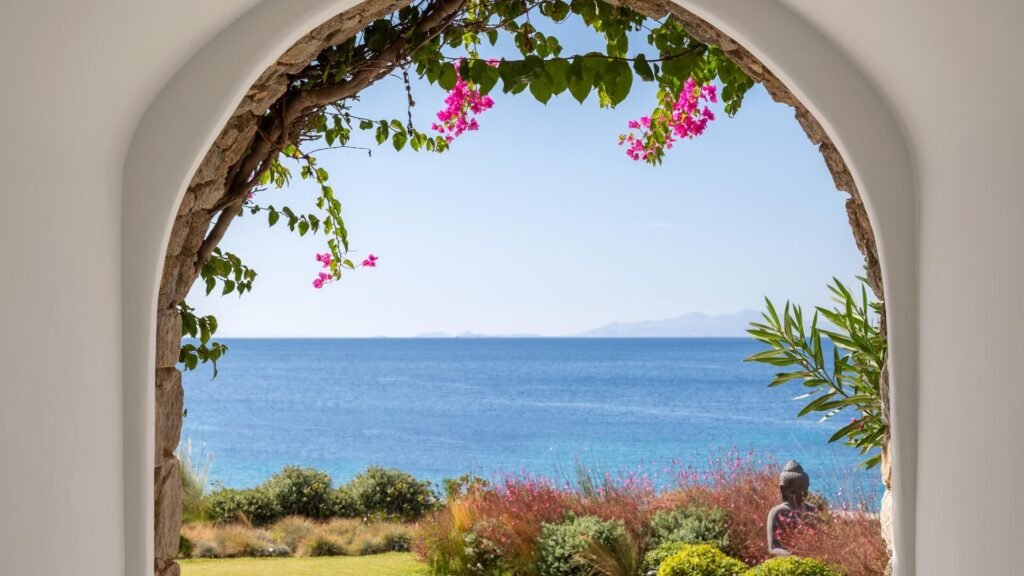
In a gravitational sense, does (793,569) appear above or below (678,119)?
below

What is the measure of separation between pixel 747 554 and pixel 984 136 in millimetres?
5049

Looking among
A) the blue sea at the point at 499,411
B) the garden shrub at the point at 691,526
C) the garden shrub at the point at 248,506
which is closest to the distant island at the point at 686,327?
the blue sea at the point at 499,411

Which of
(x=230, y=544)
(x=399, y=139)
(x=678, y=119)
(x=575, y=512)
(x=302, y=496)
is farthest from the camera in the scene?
(x=302, y=496)

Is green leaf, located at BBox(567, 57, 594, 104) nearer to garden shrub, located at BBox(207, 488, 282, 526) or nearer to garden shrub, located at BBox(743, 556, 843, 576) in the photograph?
garden shrub, located at BBox(743, 556, 843, 576)

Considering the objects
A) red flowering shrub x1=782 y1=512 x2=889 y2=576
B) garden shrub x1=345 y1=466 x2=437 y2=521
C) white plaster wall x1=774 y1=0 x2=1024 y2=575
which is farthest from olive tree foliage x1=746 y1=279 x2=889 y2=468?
garden shrub x1=345 y1=466 x2=437 y2=521

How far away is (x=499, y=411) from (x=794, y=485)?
33159mm

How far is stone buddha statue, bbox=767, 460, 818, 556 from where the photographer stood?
16.8 ft

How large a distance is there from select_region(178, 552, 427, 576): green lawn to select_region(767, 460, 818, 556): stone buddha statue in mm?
2532

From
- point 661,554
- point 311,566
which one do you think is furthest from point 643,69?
point 311,566

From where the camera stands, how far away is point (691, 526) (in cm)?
579

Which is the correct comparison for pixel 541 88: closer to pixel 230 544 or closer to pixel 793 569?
pixel 793 569

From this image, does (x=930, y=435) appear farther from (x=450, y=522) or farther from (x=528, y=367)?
(x=528, y=367)

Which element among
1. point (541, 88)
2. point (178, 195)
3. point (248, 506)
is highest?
point (541, 88)

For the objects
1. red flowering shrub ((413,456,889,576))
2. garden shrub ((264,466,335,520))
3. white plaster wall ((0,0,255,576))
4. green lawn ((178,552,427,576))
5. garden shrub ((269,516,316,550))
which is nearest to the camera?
white plaster wall ((0,0,255,576))
